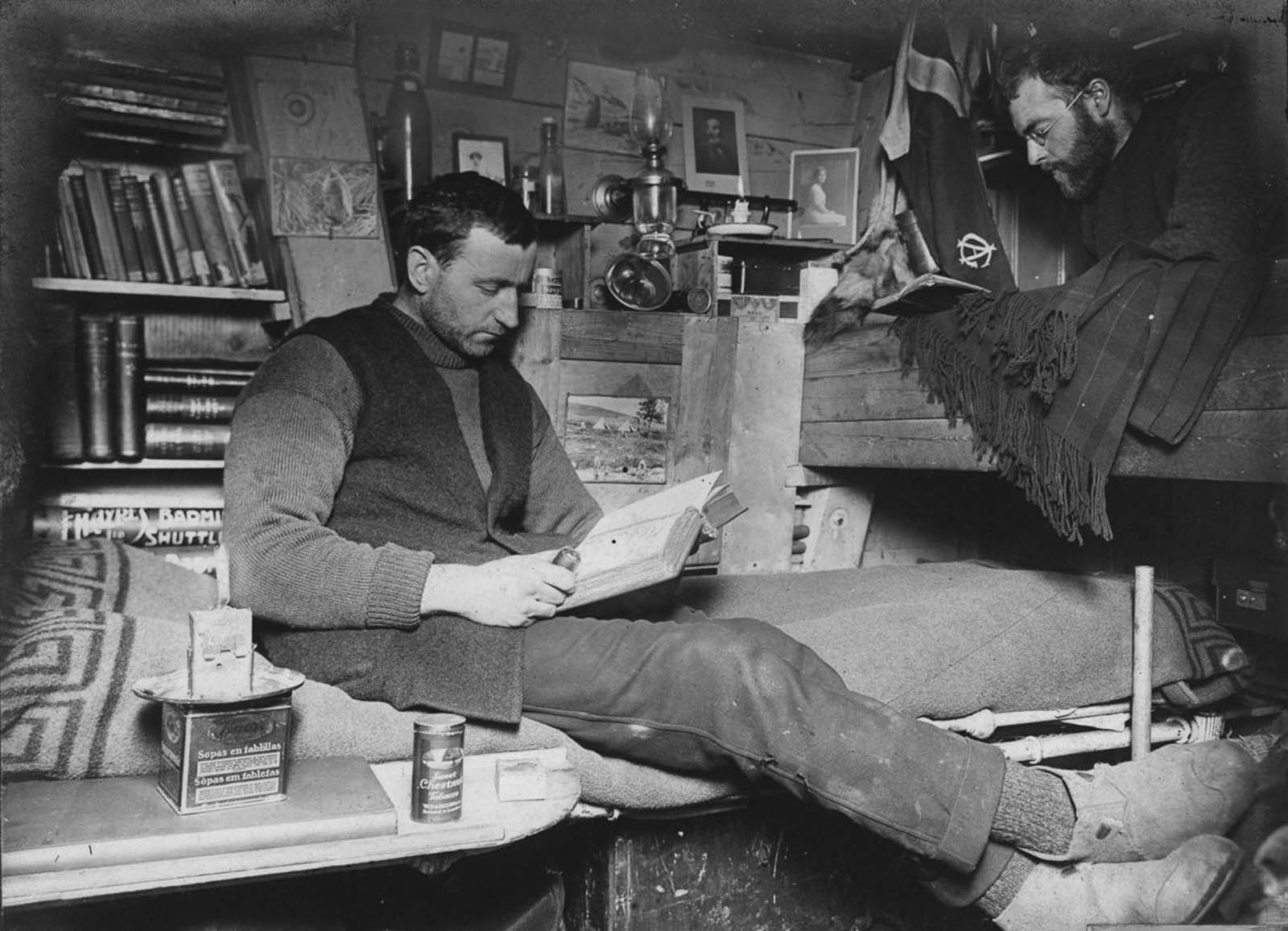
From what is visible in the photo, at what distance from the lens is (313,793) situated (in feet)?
4.62

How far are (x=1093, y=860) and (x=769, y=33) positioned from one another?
8.82 feet

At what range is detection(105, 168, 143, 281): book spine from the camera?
237 centimetres

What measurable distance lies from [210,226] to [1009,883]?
6.98ft

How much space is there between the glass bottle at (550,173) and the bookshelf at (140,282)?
76cm

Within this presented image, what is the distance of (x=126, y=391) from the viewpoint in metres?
2.38

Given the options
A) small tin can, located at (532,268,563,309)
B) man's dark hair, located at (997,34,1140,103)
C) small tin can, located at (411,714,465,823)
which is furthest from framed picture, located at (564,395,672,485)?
small tin can, located at (411,714,465,823)

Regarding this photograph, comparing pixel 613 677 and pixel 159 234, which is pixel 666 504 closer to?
pixel 613 677

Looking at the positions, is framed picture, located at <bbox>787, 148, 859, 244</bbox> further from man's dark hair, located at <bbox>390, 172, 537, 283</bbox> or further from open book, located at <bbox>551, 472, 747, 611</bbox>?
open book, located at <bbox>551, 472, 747, 611</bbox>

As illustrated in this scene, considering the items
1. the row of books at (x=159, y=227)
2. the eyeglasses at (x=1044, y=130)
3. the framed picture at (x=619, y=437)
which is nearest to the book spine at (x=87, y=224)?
the row of books at (x=159, y=227)

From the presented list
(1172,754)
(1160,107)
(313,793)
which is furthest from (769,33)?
(313,793)

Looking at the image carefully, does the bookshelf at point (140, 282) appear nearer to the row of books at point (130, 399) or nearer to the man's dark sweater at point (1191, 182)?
the row of books at point (130, 399)

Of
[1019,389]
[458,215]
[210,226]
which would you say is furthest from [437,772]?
[210,226]

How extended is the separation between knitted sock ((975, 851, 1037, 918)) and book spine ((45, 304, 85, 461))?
203cm

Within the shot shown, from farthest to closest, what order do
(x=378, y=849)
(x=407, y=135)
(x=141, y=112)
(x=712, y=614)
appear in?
(x=407, y=135)
(x=141, y=112)
(x=712, y=614)
(x=378, y=849)
